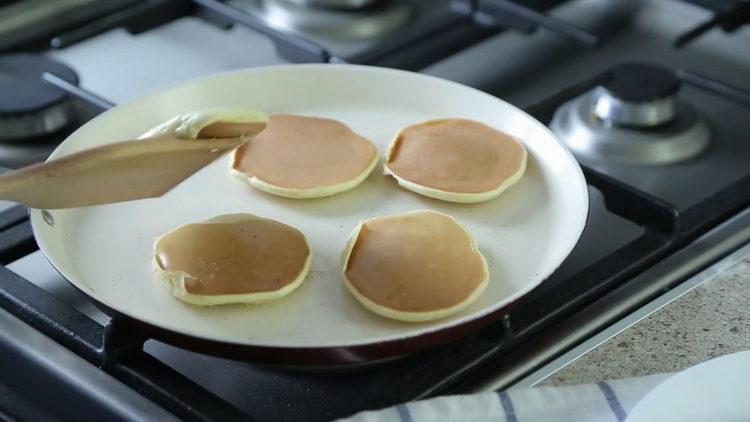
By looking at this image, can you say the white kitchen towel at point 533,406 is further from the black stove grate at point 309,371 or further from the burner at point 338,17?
the burner at point 338,17

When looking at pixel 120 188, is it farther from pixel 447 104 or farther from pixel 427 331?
pixel 447 104

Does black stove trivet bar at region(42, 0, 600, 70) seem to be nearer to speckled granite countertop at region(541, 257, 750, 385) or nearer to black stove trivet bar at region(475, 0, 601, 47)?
black stove trivet bar at region(475, 0, 601, 47)

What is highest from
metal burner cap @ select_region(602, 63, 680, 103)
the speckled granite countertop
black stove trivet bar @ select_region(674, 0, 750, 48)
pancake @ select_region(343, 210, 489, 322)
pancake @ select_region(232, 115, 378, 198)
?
pancake @ select_region(343, 210, 489, 322)

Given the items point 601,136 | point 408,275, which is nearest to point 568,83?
point 601,136

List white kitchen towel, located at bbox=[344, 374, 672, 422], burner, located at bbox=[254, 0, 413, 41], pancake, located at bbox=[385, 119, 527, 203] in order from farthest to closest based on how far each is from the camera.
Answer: burner, located at bbox=[254, 0, 413, 41]
pancake, located at bbox=[385, 119, 527, 203]
white kitchen towel, located at bbox=[344, 374, 672, 422]

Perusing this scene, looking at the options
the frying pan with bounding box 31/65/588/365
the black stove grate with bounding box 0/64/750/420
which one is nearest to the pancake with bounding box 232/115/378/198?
the frying pan with bounding box 31/65/588/365

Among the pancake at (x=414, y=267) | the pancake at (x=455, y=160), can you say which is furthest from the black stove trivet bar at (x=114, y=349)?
the pancake at (x=455, y=160)
